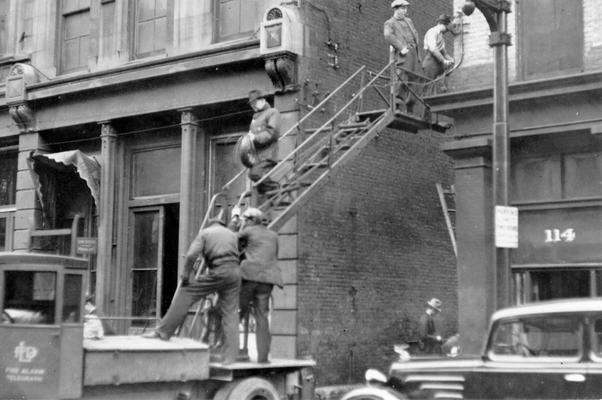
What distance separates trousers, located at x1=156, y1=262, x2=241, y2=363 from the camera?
11180 mm

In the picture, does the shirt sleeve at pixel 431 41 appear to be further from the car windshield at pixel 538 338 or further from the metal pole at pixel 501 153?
the car windshield at pixel 538 338

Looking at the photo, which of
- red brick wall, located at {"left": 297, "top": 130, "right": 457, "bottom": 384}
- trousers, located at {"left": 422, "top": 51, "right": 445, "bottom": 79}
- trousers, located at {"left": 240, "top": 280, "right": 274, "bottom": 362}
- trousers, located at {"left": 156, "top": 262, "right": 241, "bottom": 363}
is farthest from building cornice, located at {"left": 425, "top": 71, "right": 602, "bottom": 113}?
trousers, located at {"left": 156, "top": 262, "right": 241, "bottom": 363}

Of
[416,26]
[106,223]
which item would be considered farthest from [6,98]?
[416,26]

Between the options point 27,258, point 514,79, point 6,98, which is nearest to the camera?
point 27,258

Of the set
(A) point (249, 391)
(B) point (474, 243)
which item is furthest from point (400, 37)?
(A) point (249, 391)

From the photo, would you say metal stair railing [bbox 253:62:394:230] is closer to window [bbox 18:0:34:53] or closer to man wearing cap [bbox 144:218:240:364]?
man wearing cap [bbox 144:218:240:364]

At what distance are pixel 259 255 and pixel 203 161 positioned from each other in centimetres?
619

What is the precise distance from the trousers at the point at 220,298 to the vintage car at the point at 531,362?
2.22m

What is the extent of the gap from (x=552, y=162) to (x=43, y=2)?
40.1 feet

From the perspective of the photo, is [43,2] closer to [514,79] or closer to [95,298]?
[95,298]

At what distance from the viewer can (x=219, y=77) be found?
1708 cm

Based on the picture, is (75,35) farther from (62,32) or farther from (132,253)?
(132,253)

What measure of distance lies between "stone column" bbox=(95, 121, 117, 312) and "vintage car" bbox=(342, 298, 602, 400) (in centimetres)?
971

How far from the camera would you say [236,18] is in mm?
17594
